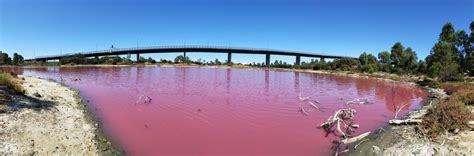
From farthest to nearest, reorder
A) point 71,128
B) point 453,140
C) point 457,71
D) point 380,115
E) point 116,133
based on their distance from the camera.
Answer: point 457,71, point 380,115, point 116,133, point 71,128, point 453,140

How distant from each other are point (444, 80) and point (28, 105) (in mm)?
49008

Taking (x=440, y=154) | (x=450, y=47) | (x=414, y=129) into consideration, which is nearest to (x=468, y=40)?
(x=450, y=47)

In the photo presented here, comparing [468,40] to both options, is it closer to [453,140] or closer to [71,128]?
[453,140]

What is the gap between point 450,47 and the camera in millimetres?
45594

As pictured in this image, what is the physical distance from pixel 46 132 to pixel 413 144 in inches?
503

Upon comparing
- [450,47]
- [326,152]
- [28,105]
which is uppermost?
[450,47]

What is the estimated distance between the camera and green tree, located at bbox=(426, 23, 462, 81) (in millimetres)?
43562

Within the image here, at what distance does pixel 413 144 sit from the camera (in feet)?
36.5

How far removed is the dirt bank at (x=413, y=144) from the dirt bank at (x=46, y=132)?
9.02 m

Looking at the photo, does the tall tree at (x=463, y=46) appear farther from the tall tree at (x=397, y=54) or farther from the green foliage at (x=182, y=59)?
the green foliage at (x=182, y=59)

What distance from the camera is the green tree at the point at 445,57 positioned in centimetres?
4356

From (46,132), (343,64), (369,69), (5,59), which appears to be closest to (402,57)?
(369,69)

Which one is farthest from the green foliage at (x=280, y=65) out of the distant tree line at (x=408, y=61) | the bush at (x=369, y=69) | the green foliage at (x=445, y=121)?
the green foliage at (x=445, y=121)

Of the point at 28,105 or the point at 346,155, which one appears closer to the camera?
the point at 346,155
